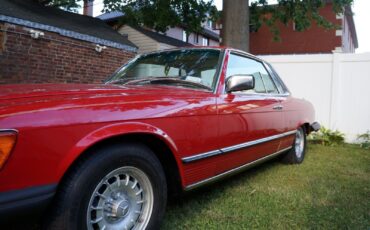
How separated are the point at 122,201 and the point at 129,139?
16.0 inches

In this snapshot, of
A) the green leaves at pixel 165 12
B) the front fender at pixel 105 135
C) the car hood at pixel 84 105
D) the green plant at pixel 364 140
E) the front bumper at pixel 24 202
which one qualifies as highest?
the green leaves at pixel 165 12

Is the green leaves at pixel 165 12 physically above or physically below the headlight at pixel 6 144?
above

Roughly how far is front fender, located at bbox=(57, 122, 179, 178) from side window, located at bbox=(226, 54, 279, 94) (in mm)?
1334

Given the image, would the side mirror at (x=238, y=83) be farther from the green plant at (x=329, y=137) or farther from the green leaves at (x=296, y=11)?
the green leaves at (x=296, y=11)

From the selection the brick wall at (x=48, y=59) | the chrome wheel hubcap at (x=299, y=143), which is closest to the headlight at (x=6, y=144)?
the chrome wheel hubcap at (x=299, y=143)

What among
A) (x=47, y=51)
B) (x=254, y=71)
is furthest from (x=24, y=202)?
(x=47, y=51)

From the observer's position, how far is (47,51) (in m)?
9.25

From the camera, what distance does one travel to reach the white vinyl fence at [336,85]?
8.09 meters

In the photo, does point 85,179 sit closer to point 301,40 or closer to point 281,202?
point 281,202

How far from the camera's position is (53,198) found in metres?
1.99

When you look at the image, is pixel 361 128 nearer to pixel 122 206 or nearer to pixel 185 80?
pixel 185 80

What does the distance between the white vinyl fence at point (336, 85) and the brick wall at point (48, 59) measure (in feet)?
17.0

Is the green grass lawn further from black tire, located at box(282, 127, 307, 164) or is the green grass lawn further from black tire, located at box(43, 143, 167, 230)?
black tire, located at box(43, 143, 167, 230)

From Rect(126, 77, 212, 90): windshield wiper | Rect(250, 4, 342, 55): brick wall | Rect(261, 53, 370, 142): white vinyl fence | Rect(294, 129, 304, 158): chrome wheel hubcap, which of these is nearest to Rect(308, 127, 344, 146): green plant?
Rect(261, 53, 370, 142): white vinyl fence
